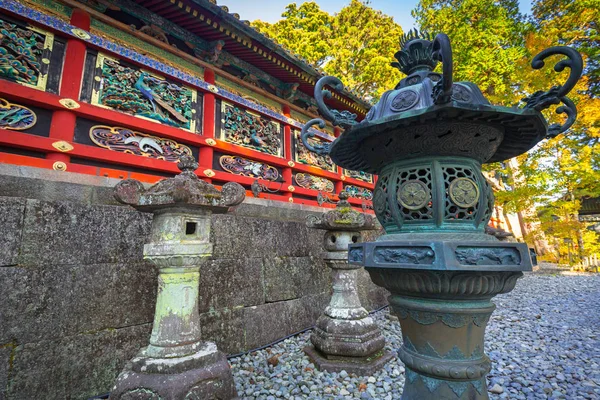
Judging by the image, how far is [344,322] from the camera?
3467 millimetres

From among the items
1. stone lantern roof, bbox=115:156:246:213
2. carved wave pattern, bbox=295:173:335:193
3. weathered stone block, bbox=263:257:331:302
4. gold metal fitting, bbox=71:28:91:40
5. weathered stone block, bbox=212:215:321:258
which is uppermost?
gold metal fitting, bbox=71:28:91:40

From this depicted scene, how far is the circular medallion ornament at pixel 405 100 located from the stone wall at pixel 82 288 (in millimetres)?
2790

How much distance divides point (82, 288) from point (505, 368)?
187 inches

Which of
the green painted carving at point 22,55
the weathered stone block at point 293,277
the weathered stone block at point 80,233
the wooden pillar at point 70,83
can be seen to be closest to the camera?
the weathered stone block at point 80,233

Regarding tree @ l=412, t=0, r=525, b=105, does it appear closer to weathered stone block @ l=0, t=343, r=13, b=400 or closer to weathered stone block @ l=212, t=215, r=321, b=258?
weathered stone block @ l=212, t=215, r=321, b=258

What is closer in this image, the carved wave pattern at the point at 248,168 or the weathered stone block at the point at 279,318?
the weathered stone block at the point at 279,318

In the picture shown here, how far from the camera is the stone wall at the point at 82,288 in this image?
231 centimetres

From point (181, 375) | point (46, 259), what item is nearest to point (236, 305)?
point (181, 375)

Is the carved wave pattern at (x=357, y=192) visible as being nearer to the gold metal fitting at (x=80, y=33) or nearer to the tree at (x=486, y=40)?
the tree at (x=486, y=40)

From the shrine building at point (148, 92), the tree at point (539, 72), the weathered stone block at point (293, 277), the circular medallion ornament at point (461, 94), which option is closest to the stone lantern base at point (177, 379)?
the weathered stone block at point (293, 277)

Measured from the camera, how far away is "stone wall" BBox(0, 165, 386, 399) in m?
2.31

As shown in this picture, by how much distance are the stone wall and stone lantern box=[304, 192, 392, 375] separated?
96 cm

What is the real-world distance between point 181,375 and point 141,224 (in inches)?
66.3

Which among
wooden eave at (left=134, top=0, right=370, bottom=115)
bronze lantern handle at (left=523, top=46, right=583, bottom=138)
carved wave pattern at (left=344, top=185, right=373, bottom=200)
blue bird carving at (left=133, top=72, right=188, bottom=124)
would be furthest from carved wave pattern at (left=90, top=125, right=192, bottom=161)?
carved wave pattern at (left=344, top=185, right=373, bottom=200)
